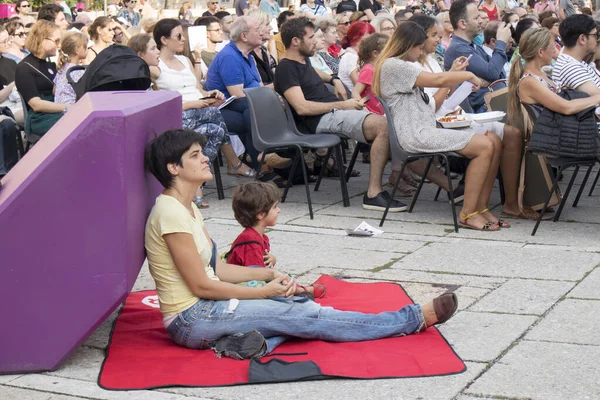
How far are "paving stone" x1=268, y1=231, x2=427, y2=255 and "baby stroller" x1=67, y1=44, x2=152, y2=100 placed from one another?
1459 millimetres

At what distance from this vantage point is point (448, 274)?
5.82 m

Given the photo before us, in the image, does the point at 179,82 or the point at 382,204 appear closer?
the point at 382,204

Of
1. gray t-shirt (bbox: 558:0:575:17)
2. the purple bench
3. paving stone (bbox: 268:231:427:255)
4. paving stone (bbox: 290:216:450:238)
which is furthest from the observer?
gray t-shirt (bbox: 558:0:575:17)

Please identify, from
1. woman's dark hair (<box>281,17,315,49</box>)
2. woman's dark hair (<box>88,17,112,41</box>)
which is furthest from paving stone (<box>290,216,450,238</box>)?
woman's dark hair (<box>88,17,112,41</box>)

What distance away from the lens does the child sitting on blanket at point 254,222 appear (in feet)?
16.6

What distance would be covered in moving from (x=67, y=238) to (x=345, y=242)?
2949 millimetres

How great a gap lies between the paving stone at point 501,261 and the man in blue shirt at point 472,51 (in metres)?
3.23

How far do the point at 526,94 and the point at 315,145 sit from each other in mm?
1612

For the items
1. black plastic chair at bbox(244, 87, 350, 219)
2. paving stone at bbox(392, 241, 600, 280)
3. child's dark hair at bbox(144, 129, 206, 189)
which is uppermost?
child's dark hair at bbox(144, 129, 206, 189)

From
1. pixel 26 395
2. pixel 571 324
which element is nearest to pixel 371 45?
pixel 571 324

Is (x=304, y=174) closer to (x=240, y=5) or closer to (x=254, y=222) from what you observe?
(x=254, y=222)

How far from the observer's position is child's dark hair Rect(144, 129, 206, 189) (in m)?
4.39

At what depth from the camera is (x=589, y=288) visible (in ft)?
17.9

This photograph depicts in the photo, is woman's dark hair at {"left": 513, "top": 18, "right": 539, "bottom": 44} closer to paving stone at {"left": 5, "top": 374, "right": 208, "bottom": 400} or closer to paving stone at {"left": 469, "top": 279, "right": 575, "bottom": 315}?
paving stone at {"left": 469, "top": 279, "right": 575, "bottom": 315}
